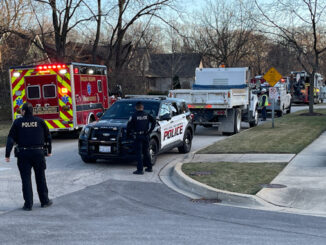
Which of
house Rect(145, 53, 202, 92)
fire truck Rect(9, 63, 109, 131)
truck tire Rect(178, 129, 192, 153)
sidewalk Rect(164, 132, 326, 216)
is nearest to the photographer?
sidewalk Rect(164, 132, 326, 216)

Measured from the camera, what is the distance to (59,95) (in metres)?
16.8

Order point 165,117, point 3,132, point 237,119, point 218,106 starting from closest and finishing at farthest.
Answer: point 165,117 → point 218,106 → point 237,119 → point 3,132

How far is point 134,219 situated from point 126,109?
20.1 ft

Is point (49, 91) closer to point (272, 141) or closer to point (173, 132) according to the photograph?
point (173, 132)

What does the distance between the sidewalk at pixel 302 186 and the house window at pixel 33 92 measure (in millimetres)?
9679

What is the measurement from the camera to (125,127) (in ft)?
37.5

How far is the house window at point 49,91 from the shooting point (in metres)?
16.8

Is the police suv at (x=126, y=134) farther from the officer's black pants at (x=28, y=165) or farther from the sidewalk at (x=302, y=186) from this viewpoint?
the officer's black pants at (x=28, y=165)

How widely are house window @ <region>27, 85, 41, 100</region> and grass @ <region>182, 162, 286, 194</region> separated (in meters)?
7.95

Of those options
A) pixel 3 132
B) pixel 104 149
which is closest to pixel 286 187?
pixel 104 149

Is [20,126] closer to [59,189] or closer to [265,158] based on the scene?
[59,189]

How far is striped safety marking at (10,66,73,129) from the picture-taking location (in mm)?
16703

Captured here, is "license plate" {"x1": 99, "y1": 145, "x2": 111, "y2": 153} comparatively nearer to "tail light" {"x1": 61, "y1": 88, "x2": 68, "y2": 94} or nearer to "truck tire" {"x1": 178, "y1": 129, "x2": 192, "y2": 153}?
"truck tire" {"x1": 178, "y1": 129, "x2": 192, "y2": 153}

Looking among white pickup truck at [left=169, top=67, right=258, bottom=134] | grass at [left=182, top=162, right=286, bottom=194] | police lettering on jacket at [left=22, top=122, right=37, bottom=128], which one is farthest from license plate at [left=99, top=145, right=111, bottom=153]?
white pickup truck at [left=169, top=67, right=258, bottom=134]
